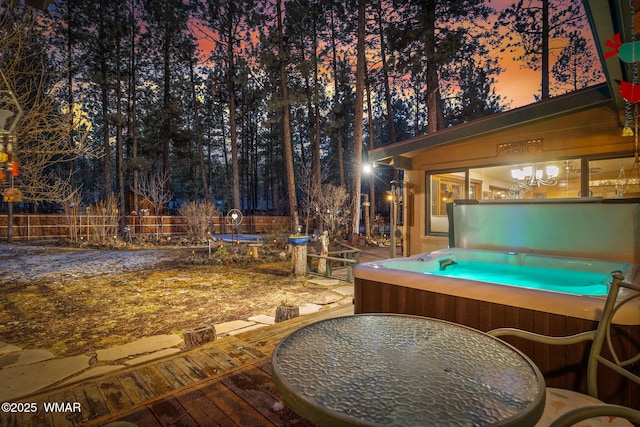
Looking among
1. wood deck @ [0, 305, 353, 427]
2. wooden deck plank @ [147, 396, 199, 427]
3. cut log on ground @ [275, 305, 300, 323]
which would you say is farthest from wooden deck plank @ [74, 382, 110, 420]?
cut log on ground @ [275, 305, 300, 323]

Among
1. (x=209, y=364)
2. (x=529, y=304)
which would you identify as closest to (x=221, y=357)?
(x=209, y=364)

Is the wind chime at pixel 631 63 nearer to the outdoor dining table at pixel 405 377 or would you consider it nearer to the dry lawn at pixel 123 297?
the outdoor dining table at pixel 405 377

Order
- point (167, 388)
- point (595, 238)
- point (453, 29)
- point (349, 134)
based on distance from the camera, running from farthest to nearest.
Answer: point (349, 134)
point (453, 29)
point (595, 238)
point (167, 388)

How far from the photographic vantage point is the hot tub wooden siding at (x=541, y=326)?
6.24 ft

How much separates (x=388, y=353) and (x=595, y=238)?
4707 millimetres

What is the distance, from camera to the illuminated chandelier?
6335 mm

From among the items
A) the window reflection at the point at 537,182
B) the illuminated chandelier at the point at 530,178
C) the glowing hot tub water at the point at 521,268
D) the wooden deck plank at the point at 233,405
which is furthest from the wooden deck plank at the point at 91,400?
the illuminated chandelier at the point at 530,178

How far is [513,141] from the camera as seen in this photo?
6.02 meters

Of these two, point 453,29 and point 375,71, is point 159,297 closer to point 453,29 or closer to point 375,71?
point 453,29

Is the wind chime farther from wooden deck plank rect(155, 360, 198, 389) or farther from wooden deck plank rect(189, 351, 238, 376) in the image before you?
wooden deck plank rect(155, 360, 198, 389)

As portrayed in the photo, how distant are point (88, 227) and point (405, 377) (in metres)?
15.1

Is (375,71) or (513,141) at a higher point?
(375,71)

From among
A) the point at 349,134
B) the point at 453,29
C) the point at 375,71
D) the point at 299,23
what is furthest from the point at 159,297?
the point at 349,134

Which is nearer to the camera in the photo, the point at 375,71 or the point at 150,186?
the point at 150,186
